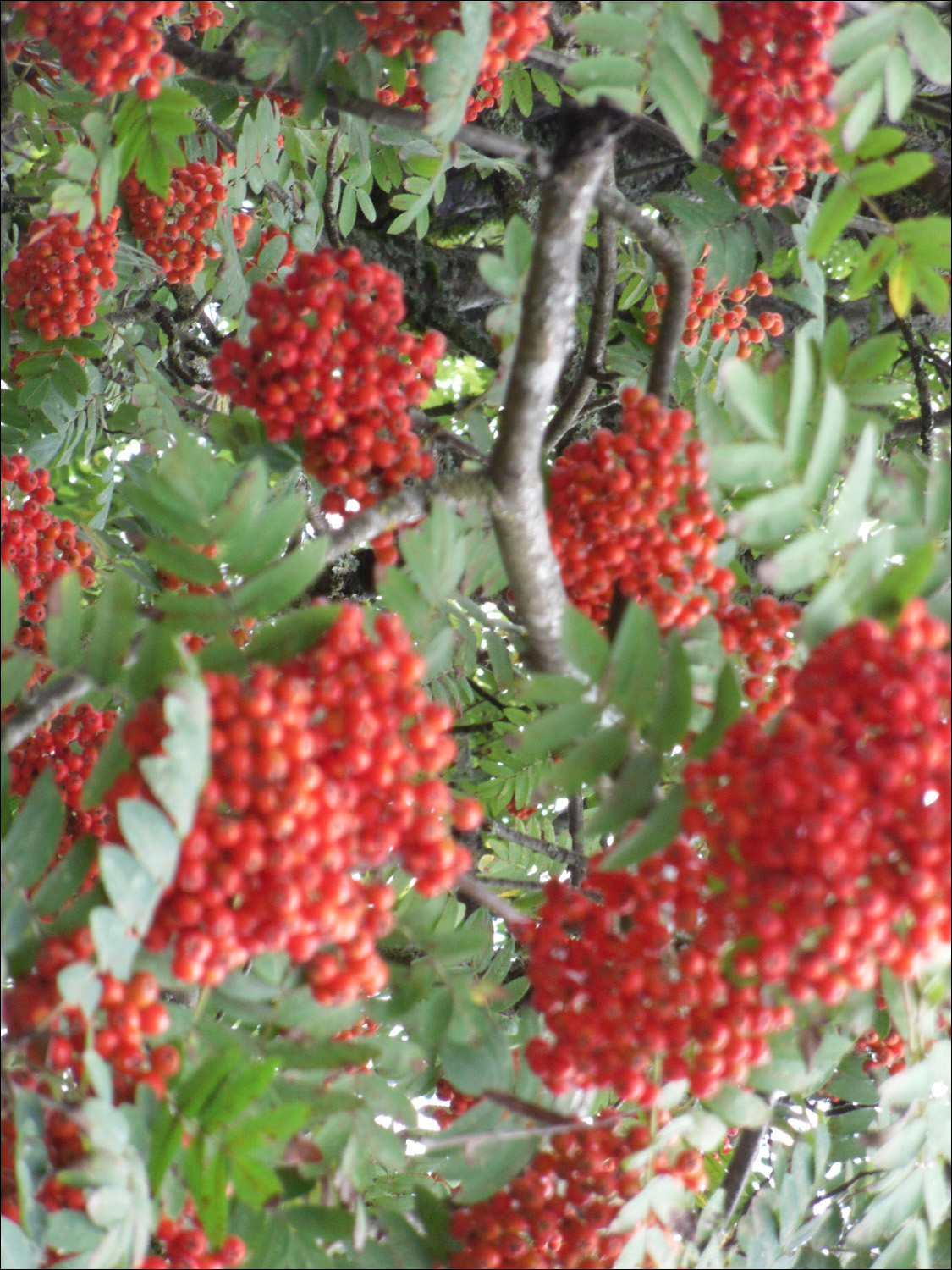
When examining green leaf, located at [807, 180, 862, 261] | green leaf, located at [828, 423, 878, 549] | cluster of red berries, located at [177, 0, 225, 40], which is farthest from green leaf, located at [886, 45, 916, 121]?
cluster of red berries, located at [177, 0, 225, 40]

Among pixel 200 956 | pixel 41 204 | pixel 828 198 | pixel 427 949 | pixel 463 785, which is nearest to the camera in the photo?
pixel 200 956

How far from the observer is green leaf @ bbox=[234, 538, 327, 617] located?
1.72 metres

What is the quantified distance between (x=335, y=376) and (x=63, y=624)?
67cm

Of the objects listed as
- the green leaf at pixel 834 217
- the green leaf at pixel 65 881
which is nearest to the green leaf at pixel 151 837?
the green leaf at pixel 65 881

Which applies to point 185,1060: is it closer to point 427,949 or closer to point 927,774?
point 427,949

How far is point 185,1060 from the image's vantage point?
1.61 m

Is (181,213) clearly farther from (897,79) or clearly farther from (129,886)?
(129,886)

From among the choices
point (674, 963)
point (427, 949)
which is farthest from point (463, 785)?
point (674, 963)

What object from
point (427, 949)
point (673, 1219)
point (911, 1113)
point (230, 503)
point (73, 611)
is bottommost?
point (673, 1219)

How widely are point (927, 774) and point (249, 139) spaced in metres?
2.75

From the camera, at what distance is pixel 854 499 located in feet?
5.64

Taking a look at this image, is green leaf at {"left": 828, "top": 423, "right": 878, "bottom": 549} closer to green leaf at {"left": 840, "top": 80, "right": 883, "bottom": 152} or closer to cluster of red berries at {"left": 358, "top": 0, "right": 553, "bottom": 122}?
green leaf at {"left": 840, "top": 80, "right": 883, "bottom": 152}

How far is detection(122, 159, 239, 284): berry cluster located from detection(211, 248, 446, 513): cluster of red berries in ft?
5.32

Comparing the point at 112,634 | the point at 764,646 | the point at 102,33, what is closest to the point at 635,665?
the point at 764,646
